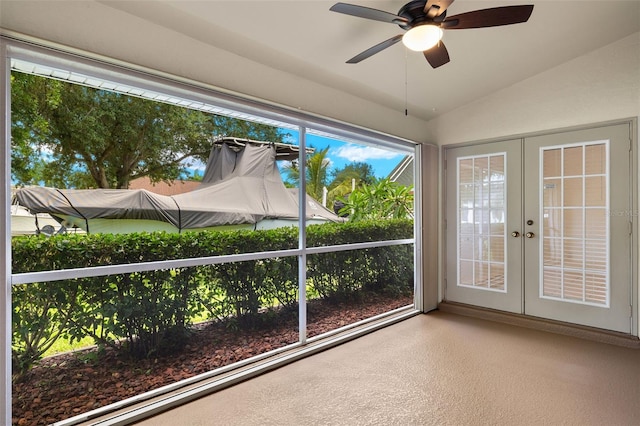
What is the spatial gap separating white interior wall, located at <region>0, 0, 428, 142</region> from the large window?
113mm

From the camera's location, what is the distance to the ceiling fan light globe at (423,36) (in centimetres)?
211

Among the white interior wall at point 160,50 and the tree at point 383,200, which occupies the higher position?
the white interior wall at point 160,50

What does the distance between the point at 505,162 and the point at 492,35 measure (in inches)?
68.5

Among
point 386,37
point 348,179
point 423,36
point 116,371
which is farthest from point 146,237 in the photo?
point 348,179

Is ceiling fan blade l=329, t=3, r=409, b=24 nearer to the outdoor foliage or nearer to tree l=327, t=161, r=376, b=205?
the outdoor foliage

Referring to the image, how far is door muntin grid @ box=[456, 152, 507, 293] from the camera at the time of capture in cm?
433

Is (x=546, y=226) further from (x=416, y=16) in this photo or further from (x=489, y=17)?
(x=416, y=16)

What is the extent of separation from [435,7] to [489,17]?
1.23 feet

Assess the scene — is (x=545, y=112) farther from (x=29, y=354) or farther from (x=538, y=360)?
(x=29, y=354)

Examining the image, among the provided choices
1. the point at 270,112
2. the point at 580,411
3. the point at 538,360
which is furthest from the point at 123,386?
the point at 538,360

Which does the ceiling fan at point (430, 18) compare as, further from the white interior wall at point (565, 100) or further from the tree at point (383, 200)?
the tree at point (383, 200)

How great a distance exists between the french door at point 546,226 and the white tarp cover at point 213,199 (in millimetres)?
2095

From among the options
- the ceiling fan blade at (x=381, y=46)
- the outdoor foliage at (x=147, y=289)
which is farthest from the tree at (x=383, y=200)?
the ceiling fan blade at (x=381, y=46)

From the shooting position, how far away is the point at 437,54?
8.04 feet
